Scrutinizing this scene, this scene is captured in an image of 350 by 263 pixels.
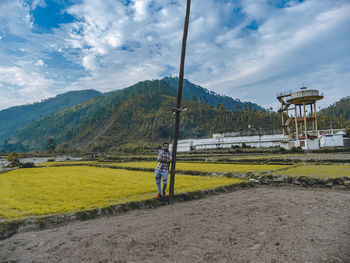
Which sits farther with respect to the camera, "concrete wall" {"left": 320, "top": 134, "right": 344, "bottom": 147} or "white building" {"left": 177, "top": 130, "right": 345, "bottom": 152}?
"concrete wall" {"left": 320, "top": 134, "right": 344, "bottom": 147}

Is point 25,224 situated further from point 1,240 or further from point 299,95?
point 299,95

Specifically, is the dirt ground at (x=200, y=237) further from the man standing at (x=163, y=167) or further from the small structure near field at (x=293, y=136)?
the small structure near field at (x=293, y=136)

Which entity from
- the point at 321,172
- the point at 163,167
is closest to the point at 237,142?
the point at 321,172

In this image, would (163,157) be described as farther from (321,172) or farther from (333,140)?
(333,140)

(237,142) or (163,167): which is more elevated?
(163,167)

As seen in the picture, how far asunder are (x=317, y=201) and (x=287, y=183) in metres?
4.08

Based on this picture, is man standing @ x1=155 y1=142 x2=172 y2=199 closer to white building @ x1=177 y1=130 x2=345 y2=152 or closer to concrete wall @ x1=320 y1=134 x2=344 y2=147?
white building @ x1=177 y1=130 x2=345 y2=152

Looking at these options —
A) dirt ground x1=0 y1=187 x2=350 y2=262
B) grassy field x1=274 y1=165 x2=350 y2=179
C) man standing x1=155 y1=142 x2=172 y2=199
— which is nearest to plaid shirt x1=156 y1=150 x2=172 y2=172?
man standing x1=155 y1=142 x2=172 y2=199

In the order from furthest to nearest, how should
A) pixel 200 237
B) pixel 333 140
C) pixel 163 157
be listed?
pixel 333 140 < pixel 163 157 < pixel 200 237

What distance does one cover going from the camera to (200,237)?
4676mm

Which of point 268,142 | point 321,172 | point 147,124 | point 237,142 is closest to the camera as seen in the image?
point 321,172

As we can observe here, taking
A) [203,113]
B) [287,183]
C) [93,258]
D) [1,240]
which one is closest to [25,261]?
[93,258]

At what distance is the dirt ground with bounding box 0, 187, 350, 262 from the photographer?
3861 millimetres

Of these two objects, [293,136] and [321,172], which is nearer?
[321,172]
